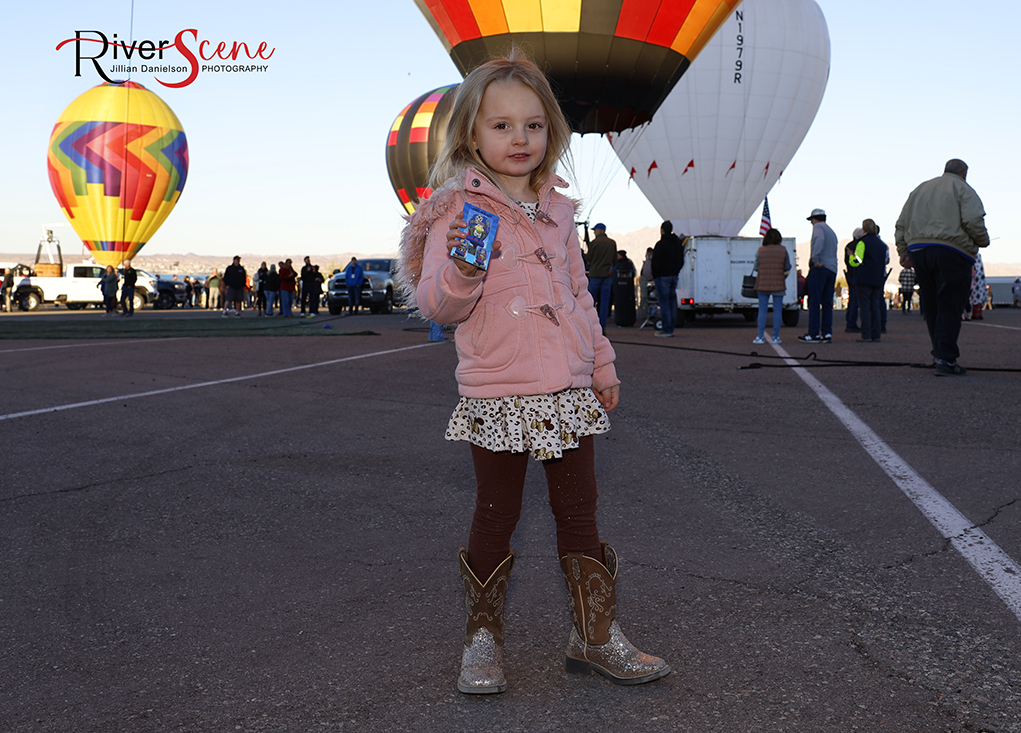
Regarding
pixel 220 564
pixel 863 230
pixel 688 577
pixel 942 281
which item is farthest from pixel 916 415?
pixel 863 230

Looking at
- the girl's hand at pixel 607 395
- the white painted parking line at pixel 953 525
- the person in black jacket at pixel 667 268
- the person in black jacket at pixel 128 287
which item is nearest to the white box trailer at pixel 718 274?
the person in black jacket at pixel 667 268

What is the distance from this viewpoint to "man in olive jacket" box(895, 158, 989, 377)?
9.03m

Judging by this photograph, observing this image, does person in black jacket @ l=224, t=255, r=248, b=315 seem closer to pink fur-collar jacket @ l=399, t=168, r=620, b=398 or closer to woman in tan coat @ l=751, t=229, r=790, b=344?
woman in tan coat @ l=751, t=229, r=790, b=344

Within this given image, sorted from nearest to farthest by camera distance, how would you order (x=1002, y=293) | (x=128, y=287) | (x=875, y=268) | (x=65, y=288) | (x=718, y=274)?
(x=875, y=268)
(x=718, y=274)
(x=128, y=287)
(x=65, y=288)
(x=1002, y=293)

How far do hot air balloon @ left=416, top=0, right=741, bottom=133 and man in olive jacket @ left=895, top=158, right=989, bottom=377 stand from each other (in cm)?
796

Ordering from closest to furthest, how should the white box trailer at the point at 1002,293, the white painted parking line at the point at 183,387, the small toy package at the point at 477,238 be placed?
the small toy package at the point at 477,238 → the white painted parking line at the point at 183,387 → the white box trailer at the point at 1002,293

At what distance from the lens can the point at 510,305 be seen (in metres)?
2.57

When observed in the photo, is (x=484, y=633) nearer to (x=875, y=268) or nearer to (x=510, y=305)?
(x=510, y=305)

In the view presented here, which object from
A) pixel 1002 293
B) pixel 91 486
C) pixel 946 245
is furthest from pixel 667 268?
pixel 1002 293

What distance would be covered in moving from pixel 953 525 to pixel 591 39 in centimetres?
1448

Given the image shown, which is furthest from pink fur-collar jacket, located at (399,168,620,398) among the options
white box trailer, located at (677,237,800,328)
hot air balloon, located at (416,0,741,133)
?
white box trailer, located at (677,237,800,328)

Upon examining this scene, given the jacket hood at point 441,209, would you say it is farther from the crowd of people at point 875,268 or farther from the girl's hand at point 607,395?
the crowd of people at point 875,268

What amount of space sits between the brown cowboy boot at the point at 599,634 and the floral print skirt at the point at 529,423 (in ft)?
1.13

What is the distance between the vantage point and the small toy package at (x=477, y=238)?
7.74 ft
